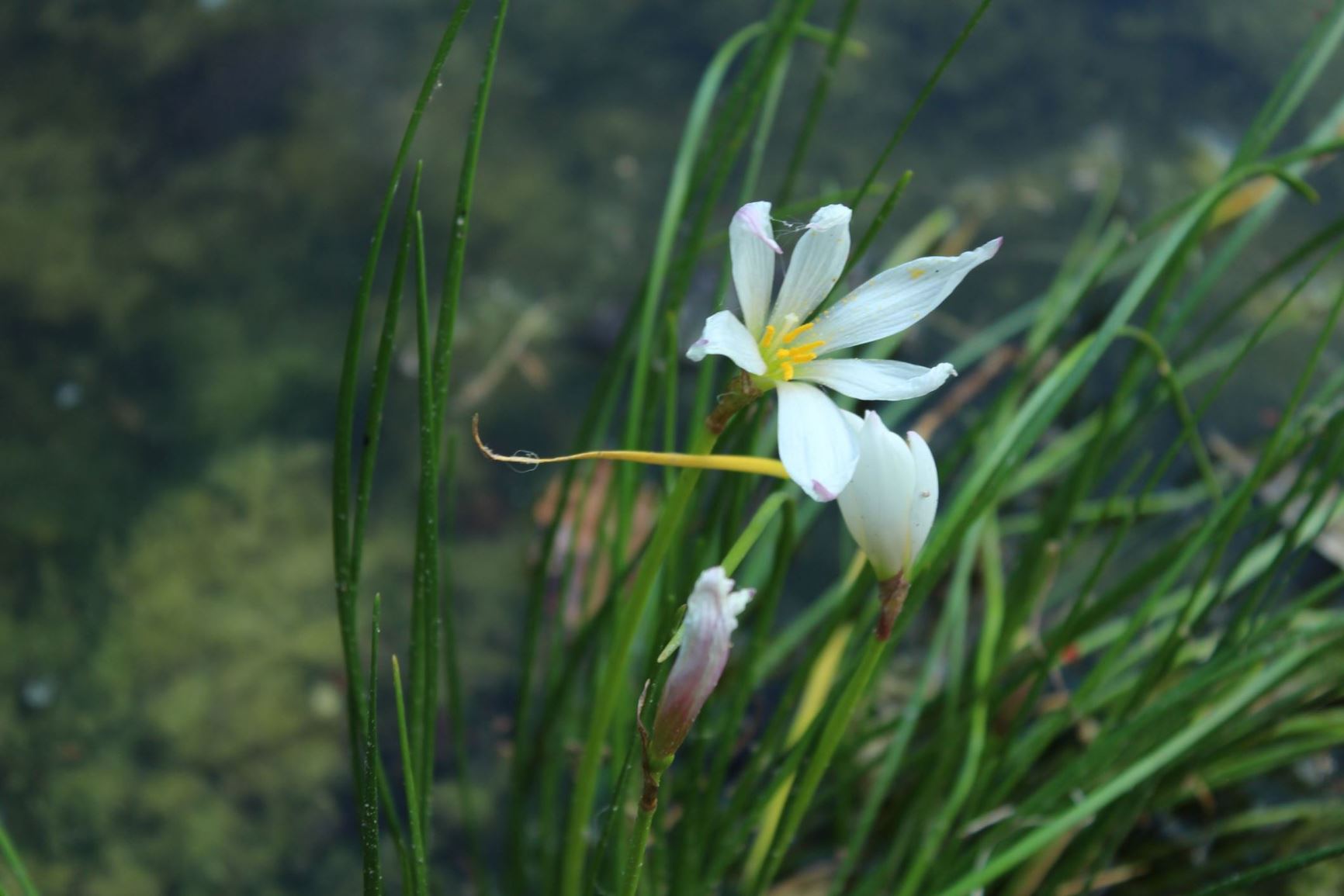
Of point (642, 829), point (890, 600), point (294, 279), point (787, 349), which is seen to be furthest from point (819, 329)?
point (294, 279)

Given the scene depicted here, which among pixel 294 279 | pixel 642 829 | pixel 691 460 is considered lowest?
pixel 642 829

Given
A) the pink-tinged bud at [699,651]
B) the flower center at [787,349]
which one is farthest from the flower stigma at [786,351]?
the pink-tinged bud at [699,651]

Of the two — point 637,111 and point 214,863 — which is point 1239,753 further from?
point 637,111

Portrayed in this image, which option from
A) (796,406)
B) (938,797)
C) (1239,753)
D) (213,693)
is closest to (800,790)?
(796,406)

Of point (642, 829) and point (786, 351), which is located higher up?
point (786, 351)

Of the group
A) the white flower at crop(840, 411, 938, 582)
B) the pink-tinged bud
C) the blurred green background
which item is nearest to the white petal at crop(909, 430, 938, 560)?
the white flower at crop(840, 411, 938, 582)

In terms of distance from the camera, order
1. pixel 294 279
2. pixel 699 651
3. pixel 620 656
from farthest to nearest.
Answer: pixel 294 279, pixel 620 656, pixel 699 651

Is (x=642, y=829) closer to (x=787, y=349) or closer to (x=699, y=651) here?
(x=699, y=651)
